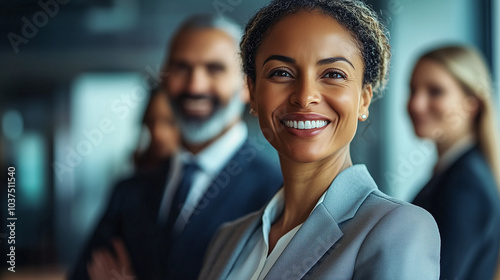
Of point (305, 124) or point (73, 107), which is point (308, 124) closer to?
point (305, 124)

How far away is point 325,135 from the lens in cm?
93

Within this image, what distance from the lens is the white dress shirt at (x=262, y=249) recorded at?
Answer: 0.98 m

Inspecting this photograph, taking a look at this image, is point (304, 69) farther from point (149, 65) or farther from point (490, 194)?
point (149, 65)

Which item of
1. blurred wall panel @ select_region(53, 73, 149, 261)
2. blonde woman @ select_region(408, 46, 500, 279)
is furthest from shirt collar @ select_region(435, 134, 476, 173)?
blurred wall panel @ select_region(53, 73, 149, 261)

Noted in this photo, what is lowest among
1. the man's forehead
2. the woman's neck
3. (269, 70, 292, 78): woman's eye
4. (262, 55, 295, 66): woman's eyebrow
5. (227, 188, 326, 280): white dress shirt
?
(227, 188, 326, 280): white dress shirt

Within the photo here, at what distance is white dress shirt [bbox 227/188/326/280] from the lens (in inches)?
38.4

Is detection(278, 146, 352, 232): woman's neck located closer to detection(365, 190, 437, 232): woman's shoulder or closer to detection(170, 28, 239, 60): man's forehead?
detection(365, 190, 437, 232): woman's shoulder

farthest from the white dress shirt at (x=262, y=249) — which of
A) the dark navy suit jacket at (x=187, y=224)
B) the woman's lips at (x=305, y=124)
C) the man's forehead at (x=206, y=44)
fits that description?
the man's forehead at (x=206, y=44)

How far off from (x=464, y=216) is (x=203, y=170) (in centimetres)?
87

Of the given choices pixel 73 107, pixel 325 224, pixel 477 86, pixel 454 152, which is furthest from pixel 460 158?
pixel 73 107

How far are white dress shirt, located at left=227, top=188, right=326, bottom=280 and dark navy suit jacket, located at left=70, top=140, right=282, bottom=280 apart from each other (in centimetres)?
52

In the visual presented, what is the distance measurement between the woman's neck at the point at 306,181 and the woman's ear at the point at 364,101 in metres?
0.06

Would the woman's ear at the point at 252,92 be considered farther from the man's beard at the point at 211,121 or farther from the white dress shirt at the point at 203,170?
the man's beard at the point at 211,121

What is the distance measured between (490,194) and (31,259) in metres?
3.01
